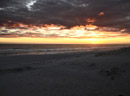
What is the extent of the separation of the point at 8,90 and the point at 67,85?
318cm

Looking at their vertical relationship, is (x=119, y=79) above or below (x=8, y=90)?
above

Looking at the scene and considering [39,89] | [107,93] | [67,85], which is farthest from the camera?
[67,85]

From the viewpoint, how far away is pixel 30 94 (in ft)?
16.2

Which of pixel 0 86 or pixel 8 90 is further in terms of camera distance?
pixel 0 86

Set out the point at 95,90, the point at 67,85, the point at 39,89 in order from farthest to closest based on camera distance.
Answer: the point at 67,85 → the point at 39,89 → the point at 95,90

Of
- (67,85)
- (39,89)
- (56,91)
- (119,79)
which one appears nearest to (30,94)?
(39,89)

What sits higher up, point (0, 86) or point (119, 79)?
point (119, 79)

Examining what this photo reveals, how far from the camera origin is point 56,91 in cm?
514

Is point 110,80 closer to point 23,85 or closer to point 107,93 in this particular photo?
point 107,93

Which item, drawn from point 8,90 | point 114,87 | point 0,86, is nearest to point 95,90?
point 114,87

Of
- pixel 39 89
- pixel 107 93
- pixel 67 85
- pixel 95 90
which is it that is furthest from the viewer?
pixel 67 85

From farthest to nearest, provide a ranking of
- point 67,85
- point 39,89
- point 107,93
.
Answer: point 67,85, point 39,89, point 107,93

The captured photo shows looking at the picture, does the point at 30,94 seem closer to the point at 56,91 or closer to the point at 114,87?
the point at 56,91

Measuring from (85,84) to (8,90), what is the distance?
4.21 m
